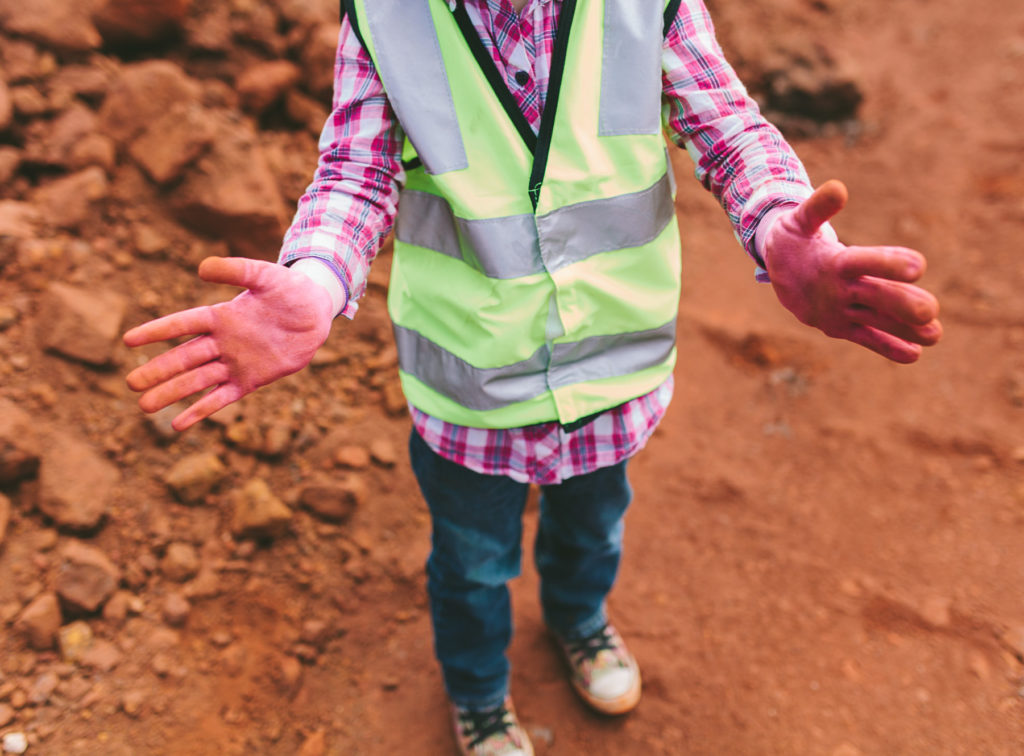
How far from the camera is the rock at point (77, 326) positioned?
6.93 ft

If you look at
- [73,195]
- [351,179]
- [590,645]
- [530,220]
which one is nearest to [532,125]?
[530,220]

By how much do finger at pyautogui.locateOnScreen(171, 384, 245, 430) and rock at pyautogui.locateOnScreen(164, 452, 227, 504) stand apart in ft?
3.90

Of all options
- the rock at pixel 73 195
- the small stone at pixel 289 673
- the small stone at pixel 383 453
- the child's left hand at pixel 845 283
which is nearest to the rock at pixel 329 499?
the small stone at pixel 383 453

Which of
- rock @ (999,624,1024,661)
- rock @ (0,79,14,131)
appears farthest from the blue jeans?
rock @ (0,79,14,131)

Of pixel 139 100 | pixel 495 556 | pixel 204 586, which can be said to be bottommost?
pixel 204 586

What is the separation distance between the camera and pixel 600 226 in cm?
125

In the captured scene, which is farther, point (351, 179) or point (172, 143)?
point (172, 143)

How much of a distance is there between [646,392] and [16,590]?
161cm

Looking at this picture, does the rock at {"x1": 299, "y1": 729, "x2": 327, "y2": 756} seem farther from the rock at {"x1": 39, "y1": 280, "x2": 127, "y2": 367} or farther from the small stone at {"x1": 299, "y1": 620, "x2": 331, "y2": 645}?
the rock at {"x1": 39, "y1": 280, "x2": 127, "y2": 367}

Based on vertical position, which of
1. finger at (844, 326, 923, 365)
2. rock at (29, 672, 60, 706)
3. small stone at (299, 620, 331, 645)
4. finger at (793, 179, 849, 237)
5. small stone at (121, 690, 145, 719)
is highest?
finger at (793, 179, 849, 237)

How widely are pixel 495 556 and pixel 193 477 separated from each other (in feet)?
3.39

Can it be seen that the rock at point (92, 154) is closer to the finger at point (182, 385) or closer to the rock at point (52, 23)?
the rock at point (52, 23)

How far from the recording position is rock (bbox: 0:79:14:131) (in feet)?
7.48

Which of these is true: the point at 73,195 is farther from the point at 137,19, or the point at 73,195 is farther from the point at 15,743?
the point at 15,743
